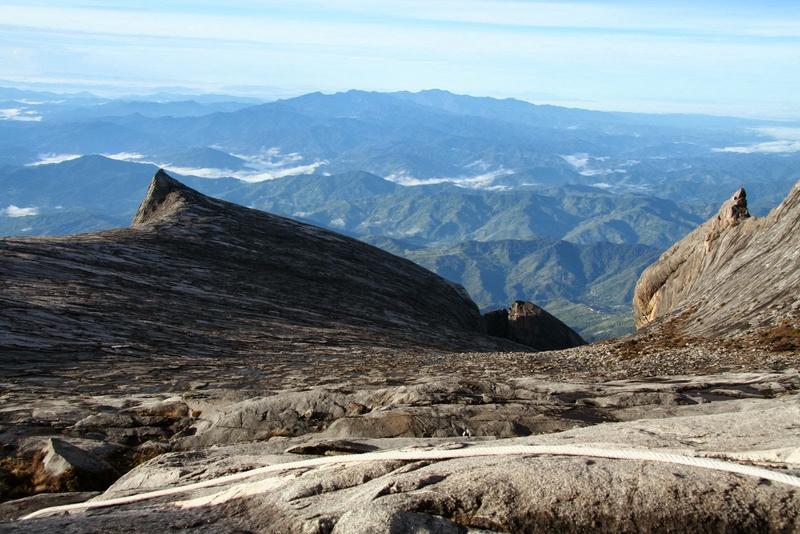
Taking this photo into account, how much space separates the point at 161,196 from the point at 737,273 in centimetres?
4789

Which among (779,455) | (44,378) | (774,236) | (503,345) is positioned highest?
(774,236)

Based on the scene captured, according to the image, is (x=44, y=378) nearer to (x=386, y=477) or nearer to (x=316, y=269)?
(x=386, y=477)

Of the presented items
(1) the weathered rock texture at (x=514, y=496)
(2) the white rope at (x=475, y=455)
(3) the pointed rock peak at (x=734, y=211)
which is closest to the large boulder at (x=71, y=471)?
(2) the white rope at (x=475, y=455)

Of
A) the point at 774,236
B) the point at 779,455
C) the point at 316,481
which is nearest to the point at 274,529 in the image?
the point at 316,481

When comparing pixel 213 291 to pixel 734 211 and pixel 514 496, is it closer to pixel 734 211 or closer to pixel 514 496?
pixel 514 496

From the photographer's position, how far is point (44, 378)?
69.2 ft

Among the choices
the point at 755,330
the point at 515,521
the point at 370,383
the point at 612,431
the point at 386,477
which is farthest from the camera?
the point at 755,330

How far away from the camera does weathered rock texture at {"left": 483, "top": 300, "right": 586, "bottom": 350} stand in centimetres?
6303

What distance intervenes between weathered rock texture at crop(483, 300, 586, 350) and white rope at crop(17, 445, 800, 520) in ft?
171

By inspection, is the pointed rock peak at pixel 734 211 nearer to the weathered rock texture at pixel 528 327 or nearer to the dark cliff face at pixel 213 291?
the dark cliff face at pixel 213 291

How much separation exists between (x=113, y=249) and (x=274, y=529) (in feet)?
120

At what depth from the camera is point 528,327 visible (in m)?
63.2

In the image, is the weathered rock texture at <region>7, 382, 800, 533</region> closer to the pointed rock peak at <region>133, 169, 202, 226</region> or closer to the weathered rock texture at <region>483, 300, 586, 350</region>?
the pointed rock peak at <region>133, 169, 202, 226</region>

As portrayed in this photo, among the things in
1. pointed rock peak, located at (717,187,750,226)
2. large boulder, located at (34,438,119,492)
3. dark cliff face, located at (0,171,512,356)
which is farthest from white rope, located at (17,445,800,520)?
pointed rock peak, located at (717,187,750,226)
